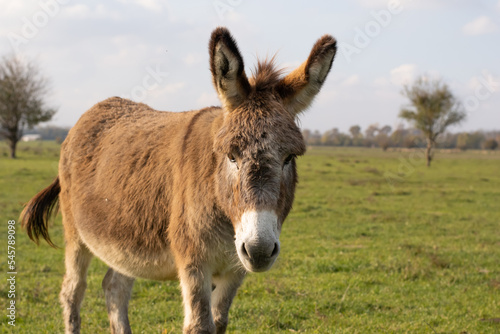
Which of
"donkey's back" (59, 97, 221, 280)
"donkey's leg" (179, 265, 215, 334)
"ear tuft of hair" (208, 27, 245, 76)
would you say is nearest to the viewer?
"ear tuft of hair" (208, 27, 245, 76)

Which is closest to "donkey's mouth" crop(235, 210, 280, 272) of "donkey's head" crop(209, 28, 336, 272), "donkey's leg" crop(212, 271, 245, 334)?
"donkey's head" crop(209, 28, 336, 272)

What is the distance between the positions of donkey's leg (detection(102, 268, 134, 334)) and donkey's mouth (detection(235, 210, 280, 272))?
2.77m

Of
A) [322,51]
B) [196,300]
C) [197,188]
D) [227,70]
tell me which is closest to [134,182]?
[197,188]

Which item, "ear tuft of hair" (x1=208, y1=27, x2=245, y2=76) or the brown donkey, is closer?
the brown donkey

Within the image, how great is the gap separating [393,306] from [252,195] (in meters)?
4.89

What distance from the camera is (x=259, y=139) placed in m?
2.77

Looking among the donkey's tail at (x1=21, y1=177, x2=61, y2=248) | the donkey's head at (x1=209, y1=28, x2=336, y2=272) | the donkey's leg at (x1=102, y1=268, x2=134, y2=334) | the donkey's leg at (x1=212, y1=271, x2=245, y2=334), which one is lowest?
the donkey's leg at (x1=102, y1=268, x2=134, y2=334)

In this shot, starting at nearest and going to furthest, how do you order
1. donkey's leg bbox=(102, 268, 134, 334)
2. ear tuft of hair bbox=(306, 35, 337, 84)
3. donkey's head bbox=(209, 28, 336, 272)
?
donkey's head bbox=(209, 28, 336, 272), ear tuft of hair bbox=(306, 35, 337, 84), donkey's leg bbox=(102, 268, 134, 334)

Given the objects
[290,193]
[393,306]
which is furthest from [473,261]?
[290,193]

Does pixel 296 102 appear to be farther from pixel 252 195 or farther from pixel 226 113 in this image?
pixel 252 195

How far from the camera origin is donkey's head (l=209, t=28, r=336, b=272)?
2596 mm

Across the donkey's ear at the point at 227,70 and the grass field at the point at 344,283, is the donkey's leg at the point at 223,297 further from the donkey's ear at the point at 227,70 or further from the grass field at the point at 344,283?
the donkey's ear at the point at 227,70

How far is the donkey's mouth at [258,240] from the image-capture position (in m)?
2.49

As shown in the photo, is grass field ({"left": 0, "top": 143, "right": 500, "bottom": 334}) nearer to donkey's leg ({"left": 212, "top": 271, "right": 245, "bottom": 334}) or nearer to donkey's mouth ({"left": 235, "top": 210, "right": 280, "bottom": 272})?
donkey's leg ({"left": 212, "top": 271, "right": 245, "bottom": 334})
